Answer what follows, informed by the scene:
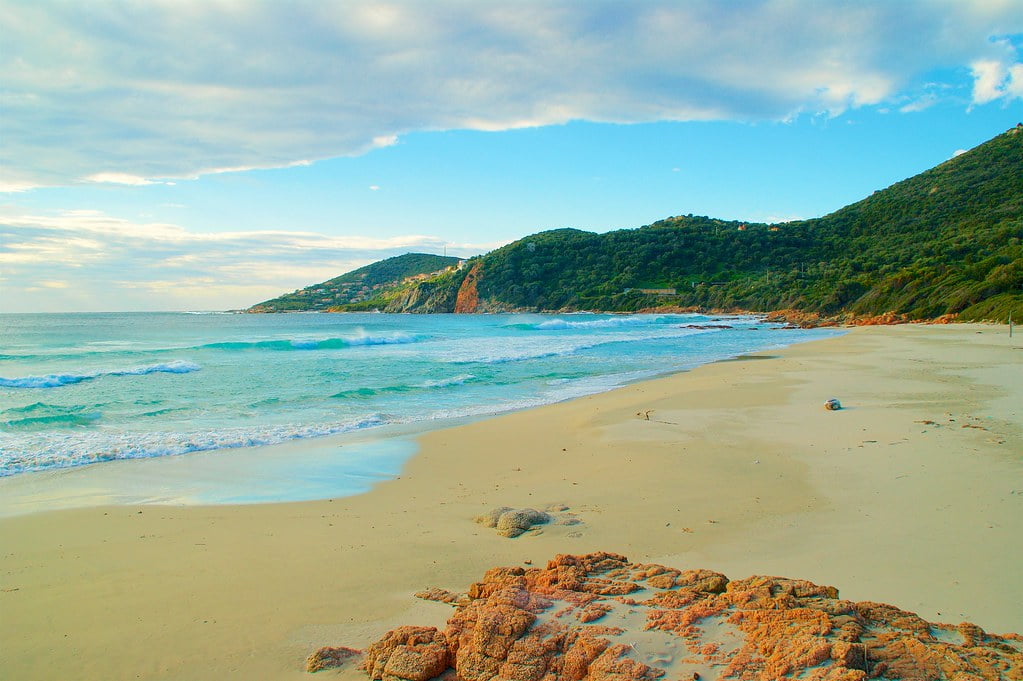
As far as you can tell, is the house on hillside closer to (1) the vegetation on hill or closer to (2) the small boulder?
(1) the vegetation on hill

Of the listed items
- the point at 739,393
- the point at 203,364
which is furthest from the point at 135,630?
the point at 203,364

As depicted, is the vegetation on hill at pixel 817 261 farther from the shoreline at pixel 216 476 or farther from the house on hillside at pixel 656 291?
the shoreline at pixel 216 476

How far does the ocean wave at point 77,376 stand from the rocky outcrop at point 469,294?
90.2 m

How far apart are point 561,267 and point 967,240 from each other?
6658 centimetres

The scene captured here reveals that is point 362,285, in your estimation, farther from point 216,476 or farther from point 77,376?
point 216,476

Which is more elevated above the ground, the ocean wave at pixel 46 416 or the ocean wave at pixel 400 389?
the ocean wave at pixel 46 416

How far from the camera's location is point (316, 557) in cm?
463

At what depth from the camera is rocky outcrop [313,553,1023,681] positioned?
2576 millimetres

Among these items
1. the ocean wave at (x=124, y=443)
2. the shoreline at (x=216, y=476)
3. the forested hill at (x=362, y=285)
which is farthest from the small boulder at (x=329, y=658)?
the forested hill at (x=362, y=285)

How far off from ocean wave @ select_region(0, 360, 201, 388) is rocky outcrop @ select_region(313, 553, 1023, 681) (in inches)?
761

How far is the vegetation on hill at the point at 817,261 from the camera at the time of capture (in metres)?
42.8

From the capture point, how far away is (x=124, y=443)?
31.2 feet

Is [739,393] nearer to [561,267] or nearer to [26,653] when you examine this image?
[26,653]

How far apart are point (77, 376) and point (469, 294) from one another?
96.2 m
